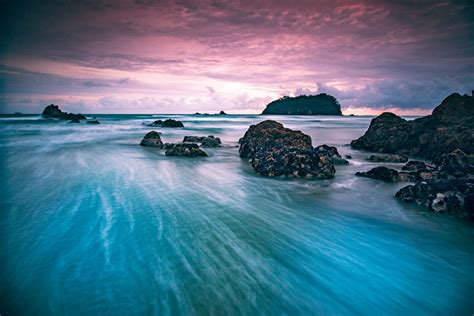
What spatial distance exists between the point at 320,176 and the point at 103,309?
659 cm

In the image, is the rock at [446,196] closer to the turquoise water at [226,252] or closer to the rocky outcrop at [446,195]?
the rocky outcrop at [446,195]

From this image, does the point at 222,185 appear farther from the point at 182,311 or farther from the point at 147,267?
the point at 182,311

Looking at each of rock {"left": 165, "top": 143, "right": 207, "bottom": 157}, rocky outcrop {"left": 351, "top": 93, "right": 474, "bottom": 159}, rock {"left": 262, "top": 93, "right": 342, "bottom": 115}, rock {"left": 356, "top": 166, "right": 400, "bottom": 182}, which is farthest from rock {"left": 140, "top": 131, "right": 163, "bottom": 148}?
rock {"left": 262, "top": 93, "right": 342, "bottom": 115}

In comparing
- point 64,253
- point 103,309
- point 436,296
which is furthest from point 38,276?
point 436,296

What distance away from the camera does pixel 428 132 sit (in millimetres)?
13344

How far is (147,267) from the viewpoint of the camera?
3.22 m

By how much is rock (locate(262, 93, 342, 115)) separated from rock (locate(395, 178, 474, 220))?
14881 centimetres

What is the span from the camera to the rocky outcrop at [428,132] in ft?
38.7

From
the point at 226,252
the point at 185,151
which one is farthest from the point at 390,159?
Answer: the point at 226,252

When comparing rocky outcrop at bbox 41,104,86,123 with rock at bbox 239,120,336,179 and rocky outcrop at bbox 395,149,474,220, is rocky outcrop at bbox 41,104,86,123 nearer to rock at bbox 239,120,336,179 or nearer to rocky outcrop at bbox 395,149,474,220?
rock at bbox 239,120,336,179

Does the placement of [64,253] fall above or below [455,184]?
below

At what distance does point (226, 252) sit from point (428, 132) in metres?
14.0

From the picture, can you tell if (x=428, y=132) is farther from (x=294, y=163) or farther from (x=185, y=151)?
(x=185, y=151)

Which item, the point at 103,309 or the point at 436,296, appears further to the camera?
the point at 436,296
